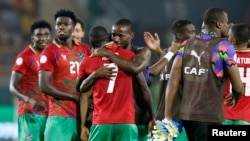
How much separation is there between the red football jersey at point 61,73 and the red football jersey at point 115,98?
840 millimetres

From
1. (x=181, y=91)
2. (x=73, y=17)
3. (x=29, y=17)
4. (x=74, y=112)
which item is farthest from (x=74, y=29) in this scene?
(x=29, y=17)

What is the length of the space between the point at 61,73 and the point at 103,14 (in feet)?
50.8

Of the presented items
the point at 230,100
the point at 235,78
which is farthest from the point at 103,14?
the point at 235,78

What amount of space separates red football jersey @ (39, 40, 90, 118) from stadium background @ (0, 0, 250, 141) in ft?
44.8

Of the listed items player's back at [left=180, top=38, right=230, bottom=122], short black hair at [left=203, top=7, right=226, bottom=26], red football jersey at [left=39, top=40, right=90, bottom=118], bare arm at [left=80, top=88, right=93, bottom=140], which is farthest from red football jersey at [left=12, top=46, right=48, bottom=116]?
short black hair at [left=203, top=7, right=226, bottom=26]

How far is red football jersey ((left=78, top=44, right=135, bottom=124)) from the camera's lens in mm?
9375

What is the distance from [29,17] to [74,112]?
15.9 metres

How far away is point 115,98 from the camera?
369 inches

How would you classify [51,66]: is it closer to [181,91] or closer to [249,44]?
[181,91]

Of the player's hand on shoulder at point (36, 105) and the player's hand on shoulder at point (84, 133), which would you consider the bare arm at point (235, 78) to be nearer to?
the player's hand on shoulder at point (84, 133)

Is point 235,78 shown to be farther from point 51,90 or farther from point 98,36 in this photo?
point 51,90

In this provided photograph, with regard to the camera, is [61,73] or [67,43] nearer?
[61,73]

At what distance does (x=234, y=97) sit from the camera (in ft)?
30.0

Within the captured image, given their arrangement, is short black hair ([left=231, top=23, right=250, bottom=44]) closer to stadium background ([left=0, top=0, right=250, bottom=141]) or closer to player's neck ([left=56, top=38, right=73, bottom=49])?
player's neck ([left=56, top=38, right=73, bottom=49])
